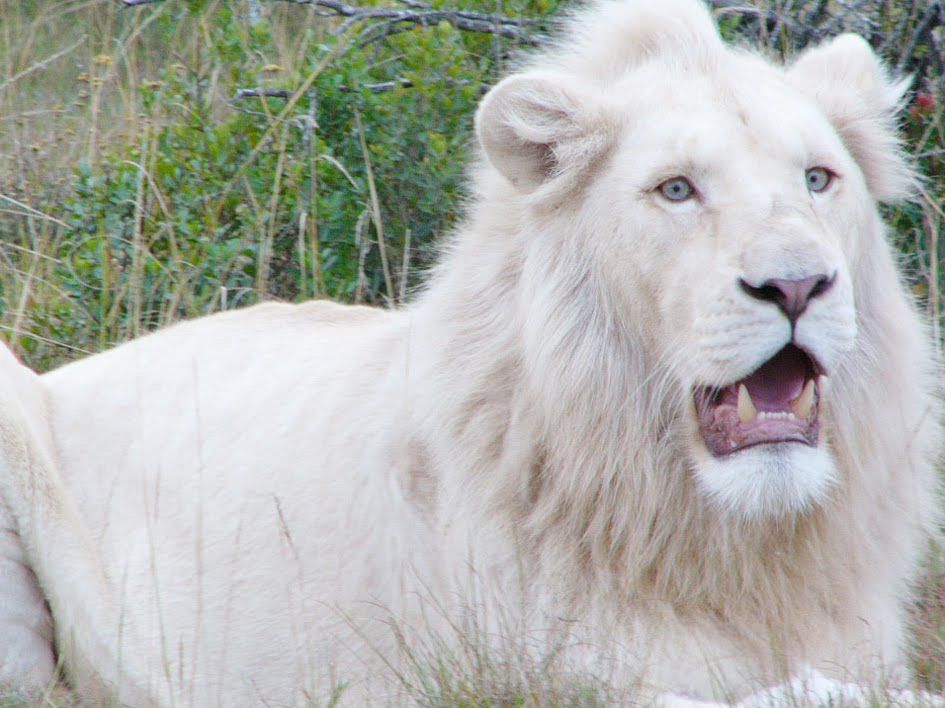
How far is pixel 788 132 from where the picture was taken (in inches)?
114

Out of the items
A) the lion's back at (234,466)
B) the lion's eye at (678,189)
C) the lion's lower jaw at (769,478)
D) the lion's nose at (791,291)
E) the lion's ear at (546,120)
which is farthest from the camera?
the lion's back at (234,466)

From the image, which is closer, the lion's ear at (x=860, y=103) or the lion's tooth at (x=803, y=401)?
the lion's tooth at (x=803, y=401)

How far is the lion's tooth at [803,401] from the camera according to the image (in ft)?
9.23

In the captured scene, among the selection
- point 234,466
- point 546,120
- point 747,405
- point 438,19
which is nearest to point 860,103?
point 546,120

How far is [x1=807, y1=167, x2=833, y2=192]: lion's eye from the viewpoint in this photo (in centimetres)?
294

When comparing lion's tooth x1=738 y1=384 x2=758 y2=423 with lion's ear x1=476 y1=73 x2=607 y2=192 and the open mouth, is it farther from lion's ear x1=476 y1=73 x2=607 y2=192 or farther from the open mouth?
lion's ear x1=476 y1=73 x2=607 y2=192

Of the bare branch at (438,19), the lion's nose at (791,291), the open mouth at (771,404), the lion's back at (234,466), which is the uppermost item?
the lion's nose at (791,291)

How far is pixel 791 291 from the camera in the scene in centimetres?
260

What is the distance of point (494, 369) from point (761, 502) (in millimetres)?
643

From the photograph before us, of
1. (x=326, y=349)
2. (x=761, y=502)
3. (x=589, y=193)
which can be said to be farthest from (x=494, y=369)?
(x=326, y=349)

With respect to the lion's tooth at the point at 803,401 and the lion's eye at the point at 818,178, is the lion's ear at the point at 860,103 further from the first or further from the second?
the lion's tooth at the point at 803,401

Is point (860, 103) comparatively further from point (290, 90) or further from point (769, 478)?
point (290, 90)

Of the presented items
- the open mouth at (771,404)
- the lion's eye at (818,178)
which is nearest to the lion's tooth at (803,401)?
the open mouth at (771,404)

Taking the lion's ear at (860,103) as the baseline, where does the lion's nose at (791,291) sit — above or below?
below
